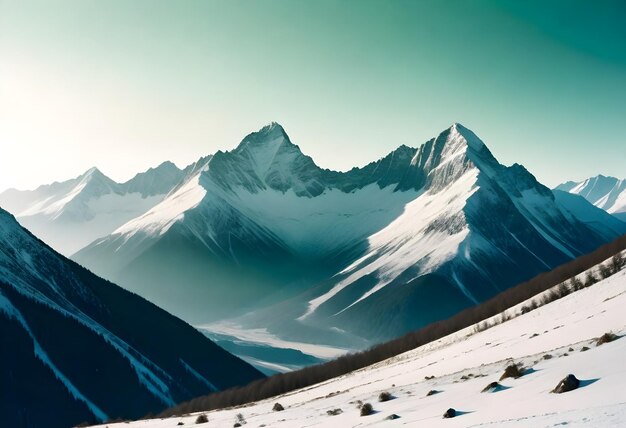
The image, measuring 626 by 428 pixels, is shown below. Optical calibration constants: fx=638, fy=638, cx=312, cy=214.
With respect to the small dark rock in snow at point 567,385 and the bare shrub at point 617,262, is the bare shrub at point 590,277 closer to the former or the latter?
the bare shrub at point 617,262

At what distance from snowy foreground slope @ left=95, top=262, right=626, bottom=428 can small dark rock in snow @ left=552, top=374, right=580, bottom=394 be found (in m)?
0.30

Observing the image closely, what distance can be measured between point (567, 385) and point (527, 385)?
146 inches

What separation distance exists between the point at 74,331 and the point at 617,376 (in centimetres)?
18498

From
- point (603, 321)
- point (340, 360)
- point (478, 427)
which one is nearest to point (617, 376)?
point (478, 427)

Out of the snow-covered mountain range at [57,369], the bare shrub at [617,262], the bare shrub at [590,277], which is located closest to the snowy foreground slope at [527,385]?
the bare shrub at [617,262]

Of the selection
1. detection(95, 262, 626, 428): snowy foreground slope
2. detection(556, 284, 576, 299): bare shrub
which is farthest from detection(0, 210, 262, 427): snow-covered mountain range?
detection(95, 262, 626, 428): snowy foreground slope

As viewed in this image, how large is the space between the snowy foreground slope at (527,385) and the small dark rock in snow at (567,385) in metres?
0.30

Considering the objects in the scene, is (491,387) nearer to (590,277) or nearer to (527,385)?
(527,385)

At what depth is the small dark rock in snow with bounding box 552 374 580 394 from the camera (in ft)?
78.0

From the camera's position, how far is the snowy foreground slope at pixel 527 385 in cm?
2161

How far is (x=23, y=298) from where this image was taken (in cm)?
17950

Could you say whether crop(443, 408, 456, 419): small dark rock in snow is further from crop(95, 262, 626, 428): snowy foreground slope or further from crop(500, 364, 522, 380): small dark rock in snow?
crop(500, 364, 522, 380): small dark rock in snow

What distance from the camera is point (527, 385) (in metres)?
27.4

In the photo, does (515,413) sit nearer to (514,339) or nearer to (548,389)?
(548,389)
